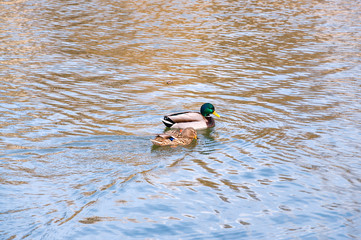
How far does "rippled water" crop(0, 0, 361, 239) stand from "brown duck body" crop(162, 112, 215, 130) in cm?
23

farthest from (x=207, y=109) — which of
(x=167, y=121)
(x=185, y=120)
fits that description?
(x=167, y=121)

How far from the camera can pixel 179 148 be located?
40.3ft

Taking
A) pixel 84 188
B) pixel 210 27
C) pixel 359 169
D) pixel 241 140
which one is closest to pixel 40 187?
A: pixel 84 188

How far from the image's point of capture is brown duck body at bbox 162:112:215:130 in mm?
13383

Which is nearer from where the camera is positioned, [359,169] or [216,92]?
[359,169]

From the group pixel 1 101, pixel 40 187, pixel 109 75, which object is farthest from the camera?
pixel 109 75

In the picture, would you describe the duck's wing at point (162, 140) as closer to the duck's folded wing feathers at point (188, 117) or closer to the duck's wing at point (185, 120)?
the duck's wing at point (185, 120)

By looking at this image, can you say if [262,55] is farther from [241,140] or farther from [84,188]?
[84,188]

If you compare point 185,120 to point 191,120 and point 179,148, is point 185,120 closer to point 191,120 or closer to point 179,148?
point 191,120

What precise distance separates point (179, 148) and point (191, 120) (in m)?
1.61

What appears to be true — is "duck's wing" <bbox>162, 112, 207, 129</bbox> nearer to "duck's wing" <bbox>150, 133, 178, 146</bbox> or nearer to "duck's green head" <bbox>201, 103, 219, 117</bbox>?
"duck's green head" <bbox>201, 103, 219, 117</bbox>

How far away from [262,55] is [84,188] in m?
13.4

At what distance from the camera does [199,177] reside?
10602 millimetres

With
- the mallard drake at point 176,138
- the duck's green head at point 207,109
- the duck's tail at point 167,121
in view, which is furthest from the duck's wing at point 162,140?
the duck's green head at point 207,109
